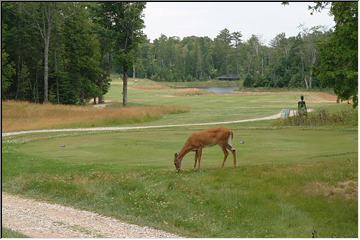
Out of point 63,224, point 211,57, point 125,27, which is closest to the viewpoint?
point 63,224

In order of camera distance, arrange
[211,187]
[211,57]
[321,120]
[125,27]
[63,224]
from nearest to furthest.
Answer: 1. [63,224]
2. [211,187]
3. [321,120]
4. [125,27]
5. [211,57]

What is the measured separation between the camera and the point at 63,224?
13.8m

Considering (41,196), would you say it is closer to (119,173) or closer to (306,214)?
(119,173)

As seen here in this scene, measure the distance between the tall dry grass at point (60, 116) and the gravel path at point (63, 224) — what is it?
2840 cm

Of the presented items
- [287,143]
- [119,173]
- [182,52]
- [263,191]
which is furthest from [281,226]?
[182,52]

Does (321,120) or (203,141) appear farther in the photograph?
(321,120)

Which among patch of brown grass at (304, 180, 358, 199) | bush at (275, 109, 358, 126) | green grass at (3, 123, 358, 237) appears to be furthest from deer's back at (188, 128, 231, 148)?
bush at (275, 109, 358, 126)

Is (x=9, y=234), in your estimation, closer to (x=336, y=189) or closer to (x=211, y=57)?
(x=336, y=189)

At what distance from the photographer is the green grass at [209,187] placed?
14352mm

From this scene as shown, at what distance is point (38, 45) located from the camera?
66.8 metres

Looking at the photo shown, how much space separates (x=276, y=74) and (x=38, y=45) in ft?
213

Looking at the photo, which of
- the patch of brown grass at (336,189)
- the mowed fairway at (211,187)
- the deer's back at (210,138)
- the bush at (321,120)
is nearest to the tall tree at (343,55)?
the patch of brown grass at (336,189)

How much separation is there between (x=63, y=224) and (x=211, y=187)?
4.65m

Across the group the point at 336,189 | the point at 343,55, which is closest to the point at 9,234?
the point at 336,189
